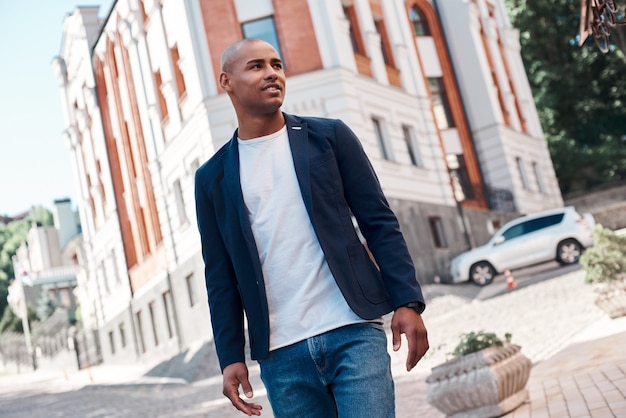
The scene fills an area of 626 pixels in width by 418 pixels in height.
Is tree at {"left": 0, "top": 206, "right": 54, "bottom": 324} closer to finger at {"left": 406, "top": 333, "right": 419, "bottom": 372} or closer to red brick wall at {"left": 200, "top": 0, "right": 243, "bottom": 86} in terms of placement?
red brick wall at {"left": 200, "top": 0, "right": 243, "bottom": 86}

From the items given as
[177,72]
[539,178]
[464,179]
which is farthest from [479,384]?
[539,178]

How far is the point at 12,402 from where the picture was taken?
67.9 ft

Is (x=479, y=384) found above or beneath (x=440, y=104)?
beneath

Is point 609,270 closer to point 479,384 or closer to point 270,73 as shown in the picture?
point 479,384

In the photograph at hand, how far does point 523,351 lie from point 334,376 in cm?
1030

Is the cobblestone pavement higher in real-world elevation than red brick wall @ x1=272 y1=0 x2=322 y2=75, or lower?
lower

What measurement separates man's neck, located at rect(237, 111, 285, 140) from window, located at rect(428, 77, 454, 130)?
27.8 metres

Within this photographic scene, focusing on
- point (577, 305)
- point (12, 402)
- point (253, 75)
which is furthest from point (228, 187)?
point (12, 402)

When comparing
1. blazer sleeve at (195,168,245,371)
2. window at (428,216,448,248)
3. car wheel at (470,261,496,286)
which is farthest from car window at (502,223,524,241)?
blazer sleeve at (195,168,245,371)

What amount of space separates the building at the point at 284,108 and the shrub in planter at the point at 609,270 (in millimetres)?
11017

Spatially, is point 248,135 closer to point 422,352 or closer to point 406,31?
point 422,352

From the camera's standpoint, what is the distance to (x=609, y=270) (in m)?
12.3

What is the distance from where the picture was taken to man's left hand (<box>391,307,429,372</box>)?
2689mm

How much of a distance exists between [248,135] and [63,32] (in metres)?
33.7
